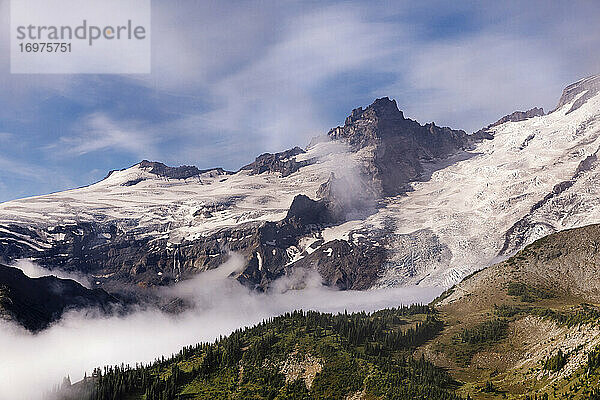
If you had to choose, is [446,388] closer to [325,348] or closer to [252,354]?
[325,348]

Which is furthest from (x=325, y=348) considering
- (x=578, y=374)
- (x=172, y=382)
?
(x=578, y=374)

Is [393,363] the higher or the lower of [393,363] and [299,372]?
the higher

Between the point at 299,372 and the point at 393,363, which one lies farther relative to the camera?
the point at 299,372

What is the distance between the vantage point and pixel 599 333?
141750 mm

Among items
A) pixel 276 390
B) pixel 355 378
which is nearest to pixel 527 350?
pixel 355 378

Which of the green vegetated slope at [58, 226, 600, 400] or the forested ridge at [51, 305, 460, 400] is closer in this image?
the green vegetated slope at [58, 226, 600, 400]

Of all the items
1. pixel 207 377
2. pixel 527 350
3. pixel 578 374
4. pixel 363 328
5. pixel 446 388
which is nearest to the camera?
pixel 578 374

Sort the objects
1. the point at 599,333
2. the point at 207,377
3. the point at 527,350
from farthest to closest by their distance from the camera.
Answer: the point at 207,377 < the point at 527,350 < the point at 599,333

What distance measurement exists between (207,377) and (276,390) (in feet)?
Result: 92.9

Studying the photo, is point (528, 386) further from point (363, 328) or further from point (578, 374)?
point (363, 328)

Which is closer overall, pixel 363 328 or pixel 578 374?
pixel 578 374

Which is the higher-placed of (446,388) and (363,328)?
(363,328)

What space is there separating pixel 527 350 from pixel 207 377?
10811 centimetres

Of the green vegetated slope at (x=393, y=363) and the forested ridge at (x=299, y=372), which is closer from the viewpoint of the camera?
the green vegetated slope at (x=393, y=363)
